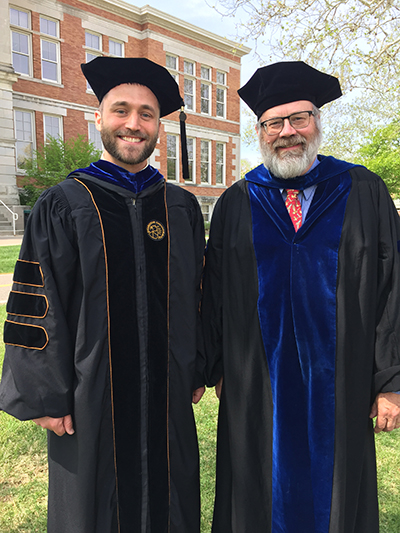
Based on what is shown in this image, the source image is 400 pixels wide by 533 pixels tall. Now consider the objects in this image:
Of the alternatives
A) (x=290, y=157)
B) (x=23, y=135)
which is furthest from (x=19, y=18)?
(x=290, y=157)

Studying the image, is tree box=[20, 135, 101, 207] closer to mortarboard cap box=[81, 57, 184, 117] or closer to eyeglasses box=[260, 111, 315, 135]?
mortarboard cap box=[81, 57, 184, 117]

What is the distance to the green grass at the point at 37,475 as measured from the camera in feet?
8.13

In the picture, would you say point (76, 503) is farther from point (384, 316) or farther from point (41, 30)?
Result: point (41, 30)

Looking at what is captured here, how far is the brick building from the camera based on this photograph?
15820 mm

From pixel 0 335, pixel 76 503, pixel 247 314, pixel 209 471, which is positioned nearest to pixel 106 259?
pixel 247 314

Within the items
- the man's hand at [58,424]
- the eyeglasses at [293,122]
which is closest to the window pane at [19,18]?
the eyeglasses at [293,122]

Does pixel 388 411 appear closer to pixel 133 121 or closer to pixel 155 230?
pixel 155 230

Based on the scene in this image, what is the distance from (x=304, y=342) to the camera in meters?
1.95

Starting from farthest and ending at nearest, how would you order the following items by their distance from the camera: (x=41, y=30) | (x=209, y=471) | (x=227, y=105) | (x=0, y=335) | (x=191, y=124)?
(x=227, y=105)
(x=191, y=124)
(x=41, y=30)
(x=0, y=335)
(x=209, y=471)

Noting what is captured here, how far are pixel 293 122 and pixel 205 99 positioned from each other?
70.4ft

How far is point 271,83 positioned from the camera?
86.0 inches

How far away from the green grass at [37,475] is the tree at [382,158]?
19107 millimetres

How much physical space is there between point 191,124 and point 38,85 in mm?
7562

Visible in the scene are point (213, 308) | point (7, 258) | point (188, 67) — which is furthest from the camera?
point (188, 67)
